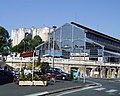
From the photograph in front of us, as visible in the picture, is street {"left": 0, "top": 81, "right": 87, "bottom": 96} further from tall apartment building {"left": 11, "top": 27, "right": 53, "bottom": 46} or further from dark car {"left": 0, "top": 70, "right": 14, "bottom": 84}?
tall apartment building {"left": 11, "top": 27, "right": 53, "bottom": 46}

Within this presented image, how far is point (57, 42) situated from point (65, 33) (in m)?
4.38

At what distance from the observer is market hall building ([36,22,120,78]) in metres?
94.1

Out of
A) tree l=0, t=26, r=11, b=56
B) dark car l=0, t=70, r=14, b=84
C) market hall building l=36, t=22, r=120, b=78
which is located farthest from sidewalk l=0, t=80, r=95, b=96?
tree l=0, t=26, r=11, b=56

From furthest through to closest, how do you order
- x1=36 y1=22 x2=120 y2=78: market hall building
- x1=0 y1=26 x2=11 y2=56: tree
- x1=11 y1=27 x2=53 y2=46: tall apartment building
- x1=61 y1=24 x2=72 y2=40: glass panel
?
x1=11 y1=27 x2=53 y2=46: tall apartment building → x1=61 y1=24 x2=72 y2=40: glass panel → x1=0 y1=26 x2=11 y2=56: tree → x1=36 y1=22 x2=120 y2=78: market hall building

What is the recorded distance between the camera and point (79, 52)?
110 m

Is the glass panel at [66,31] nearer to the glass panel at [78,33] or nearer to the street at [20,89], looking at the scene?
the glass panel at [78,33]

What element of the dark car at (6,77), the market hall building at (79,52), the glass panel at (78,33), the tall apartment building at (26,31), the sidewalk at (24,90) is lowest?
the sidewalk at (24,90)

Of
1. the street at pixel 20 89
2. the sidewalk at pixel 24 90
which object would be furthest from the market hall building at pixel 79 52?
the street at pixel 20 89

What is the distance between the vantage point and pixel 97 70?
90.8 metres

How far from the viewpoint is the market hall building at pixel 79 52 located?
94.1m

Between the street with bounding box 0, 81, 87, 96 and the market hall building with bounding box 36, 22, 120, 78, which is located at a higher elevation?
the market hall building with bounding box 36, 22, 120, 78

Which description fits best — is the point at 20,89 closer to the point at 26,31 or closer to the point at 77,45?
the point at 77,45

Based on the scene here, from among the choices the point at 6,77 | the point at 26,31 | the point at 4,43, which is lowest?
the point at 6,77

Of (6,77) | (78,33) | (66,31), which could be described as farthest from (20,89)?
(66,31)
